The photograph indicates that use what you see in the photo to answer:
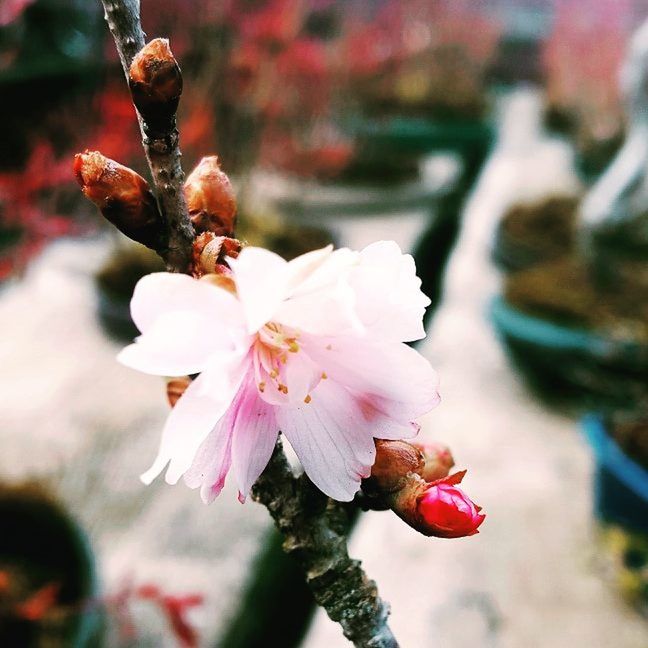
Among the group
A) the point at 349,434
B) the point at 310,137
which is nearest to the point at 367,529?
the point at 349,434

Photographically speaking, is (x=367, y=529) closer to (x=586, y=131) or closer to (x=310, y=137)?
(x=310, y=137)

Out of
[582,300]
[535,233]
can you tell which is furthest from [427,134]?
[582,300]

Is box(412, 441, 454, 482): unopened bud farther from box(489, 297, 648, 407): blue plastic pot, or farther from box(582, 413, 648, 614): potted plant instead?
box(489, 297, 648, 407): blue plastic pot

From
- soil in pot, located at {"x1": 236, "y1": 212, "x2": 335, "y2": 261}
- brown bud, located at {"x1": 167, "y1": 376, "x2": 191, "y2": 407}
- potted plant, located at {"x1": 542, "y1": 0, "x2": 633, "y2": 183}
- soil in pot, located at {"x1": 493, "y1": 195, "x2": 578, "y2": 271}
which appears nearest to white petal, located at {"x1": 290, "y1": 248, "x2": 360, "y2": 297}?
brown bud, located at {"x1": 167, "y1": 376, "x2": 191, "y2": 407}

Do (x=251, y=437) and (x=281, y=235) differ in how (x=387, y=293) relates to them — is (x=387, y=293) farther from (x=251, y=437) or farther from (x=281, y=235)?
(x=281, y=235)

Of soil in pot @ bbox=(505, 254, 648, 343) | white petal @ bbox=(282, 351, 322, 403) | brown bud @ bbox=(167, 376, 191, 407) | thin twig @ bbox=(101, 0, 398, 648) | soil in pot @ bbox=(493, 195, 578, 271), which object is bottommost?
soil in pot @ bbox=(493, 195, 578, 271)

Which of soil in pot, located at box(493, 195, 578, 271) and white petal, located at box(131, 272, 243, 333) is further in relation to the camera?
soil in pot, located at box(493, 195, 578, 271)

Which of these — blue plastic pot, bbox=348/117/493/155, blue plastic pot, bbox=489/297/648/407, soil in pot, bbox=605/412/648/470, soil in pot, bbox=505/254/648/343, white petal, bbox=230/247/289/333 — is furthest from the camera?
blue plastic pot, bbox=348/117/493/155
